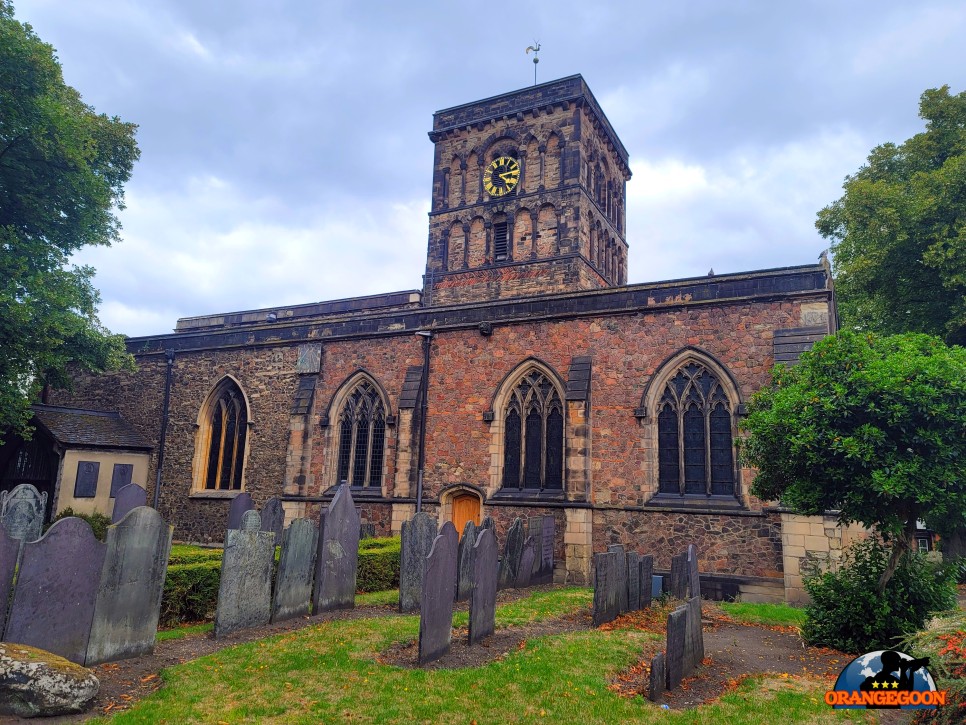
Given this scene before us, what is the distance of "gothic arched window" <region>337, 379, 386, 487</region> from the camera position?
17844 millimetres

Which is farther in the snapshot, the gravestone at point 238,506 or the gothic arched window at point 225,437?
the gothic arched window at point 225,437

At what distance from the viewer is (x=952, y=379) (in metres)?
7.90

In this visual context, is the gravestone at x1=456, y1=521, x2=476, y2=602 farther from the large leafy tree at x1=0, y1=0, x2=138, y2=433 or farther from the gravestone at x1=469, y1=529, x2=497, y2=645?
the large leafy tree at x1=0, y1=0, x2=138, y2=433

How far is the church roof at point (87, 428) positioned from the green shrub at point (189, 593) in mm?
10712

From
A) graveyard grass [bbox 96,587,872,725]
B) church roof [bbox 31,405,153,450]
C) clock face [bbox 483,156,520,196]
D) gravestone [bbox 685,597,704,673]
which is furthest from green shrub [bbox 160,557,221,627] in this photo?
clock face [bbox 483,156,520,196]

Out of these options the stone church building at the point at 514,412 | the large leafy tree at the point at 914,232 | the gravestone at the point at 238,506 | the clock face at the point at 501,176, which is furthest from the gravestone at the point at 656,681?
the clock face at the point at 501,176

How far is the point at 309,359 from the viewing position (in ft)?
62.0

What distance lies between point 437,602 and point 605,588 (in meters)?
3.31

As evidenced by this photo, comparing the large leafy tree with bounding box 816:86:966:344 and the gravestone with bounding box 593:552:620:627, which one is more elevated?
the large leafy tree with bounding box 816:86:966:344

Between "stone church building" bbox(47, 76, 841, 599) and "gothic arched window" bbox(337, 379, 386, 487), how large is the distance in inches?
1.8

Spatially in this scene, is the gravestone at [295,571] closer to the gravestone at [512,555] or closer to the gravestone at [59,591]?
the gravestone at [59,591]

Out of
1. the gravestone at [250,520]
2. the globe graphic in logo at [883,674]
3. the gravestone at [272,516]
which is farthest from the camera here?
the gravestone at [272,516]

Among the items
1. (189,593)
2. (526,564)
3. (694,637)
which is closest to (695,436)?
(526,564)

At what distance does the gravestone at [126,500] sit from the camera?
44.3ft
